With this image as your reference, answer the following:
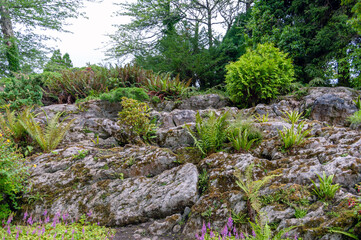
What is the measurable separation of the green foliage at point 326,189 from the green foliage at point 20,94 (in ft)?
25.2

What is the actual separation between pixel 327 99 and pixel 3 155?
6.88m

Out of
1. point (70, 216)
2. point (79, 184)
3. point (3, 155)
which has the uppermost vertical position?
point (3, 155)

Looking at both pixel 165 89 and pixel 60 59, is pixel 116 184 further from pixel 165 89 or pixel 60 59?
pixel 60 59

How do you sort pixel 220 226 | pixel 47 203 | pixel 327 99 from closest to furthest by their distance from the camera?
pixel 220 226, pixel 47 203, pixel 327 99

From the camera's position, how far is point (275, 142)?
3.55 m

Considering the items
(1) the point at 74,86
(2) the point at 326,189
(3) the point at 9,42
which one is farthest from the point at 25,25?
(2) the point at 326,189

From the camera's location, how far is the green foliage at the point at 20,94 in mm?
6770

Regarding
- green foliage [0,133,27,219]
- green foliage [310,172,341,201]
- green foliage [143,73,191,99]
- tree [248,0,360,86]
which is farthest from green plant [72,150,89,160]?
tree [248,0,360,86]

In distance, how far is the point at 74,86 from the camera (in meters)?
7.90

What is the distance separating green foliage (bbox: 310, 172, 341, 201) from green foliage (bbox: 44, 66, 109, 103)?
7.30m

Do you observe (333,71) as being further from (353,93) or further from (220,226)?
(220,226)

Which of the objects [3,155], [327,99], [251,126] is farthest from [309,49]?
[3,155]

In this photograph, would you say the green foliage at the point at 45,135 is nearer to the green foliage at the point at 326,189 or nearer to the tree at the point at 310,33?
the green foliage at the point at 326,189

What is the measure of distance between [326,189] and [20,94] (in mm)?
8349
